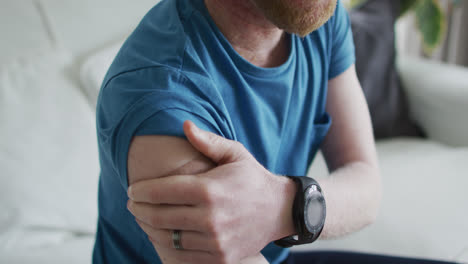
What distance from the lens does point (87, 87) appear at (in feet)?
3.53

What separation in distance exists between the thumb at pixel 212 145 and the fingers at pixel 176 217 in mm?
69

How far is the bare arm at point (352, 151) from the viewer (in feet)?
2.35

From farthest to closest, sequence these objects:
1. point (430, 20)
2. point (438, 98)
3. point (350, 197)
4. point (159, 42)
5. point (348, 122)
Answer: point (430, 20), point (438, 98), point (348, 122), point (350, 197), point (159, 42)

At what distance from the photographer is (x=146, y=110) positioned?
1.47 ft

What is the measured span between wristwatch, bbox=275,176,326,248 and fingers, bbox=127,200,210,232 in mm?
144

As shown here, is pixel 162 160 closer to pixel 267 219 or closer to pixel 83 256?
pixel 267 219

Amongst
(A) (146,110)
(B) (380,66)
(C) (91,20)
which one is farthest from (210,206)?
(B) (380,66)

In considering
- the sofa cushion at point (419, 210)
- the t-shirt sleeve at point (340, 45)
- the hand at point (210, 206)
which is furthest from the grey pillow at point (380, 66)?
the hand at point (210, 206)

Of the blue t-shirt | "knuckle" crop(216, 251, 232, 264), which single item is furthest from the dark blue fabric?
"knuckle" crop(216, 251, 232, 264)

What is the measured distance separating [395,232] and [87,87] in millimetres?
961

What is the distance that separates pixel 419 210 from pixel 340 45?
0.60 m

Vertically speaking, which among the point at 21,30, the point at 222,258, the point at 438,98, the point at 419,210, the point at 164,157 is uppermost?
the point at 21,30

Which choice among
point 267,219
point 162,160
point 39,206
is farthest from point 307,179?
point 39,206

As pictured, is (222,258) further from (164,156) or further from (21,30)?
(21,30)
